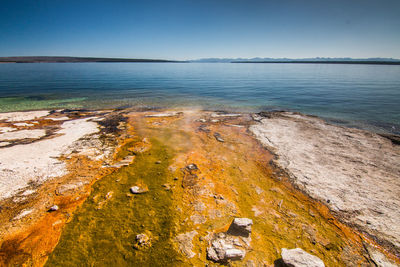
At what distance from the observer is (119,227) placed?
4516mm

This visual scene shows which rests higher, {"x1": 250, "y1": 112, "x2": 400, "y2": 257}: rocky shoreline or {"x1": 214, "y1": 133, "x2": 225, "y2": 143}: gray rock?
{"x1": 214, "y1": 133, "x2": 225, "y2": 143}: gray rock

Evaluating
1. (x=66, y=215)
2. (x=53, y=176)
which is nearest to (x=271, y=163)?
(x=66, y=215)

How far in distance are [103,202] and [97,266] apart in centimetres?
197

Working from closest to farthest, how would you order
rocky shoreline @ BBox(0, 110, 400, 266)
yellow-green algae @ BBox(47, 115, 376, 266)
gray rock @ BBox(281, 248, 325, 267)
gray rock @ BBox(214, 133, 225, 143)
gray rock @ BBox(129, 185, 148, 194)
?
gray rock @ BBox(281, 248, 325, 267) → yellow-green algae @ BBox(47, 115, 376, 266) → rocky shoreline @ BBox(0, 110, 400, 266) → gray rock @ BBox(129, 185, 148, 194) → gray rock @ BBox(214, 133, 225, 143)

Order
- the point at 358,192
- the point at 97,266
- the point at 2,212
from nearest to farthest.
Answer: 1. the point at 97,266
2. the point at 2,212
3. the point at 358,192

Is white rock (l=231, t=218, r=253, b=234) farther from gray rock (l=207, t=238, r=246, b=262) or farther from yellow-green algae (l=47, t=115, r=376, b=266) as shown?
gray rock (l=207, t=238, r=246, b=262)

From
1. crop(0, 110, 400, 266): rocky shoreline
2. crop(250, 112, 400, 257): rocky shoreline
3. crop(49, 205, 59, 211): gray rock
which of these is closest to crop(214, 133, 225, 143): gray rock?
crop(0, 110, 400, 266): rocky shoreline

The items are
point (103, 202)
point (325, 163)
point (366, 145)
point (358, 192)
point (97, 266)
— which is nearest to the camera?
point (97, 266)

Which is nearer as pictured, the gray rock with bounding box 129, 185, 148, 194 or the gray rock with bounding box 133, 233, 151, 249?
Result: the gray rock with bounding box 133, 233, 151, 249

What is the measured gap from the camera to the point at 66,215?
484 centimetres

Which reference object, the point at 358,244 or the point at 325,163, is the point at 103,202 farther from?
the point at 325,163

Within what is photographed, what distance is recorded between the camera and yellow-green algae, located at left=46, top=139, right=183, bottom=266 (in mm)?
3809

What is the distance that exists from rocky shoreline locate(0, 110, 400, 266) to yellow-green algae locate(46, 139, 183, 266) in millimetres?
32

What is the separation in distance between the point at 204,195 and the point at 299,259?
288cm
